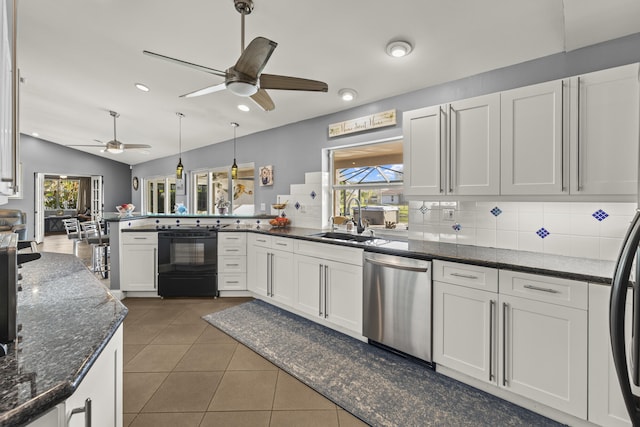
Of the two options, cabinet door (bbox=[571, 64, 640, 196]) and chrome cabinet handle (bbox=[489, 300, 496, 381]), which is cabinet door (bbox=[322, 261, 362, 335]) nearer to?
chrome cabinet handle (bbox=[489, 300, 496, 381])

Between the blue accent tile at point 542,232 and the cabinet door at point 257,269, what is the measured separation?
2663 millimetres

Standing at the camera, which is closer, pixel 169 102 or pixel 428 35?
pixel 428 35

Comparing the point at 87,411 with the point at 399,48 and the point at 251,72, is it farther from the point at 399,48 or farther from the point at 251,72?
the point at 399,48

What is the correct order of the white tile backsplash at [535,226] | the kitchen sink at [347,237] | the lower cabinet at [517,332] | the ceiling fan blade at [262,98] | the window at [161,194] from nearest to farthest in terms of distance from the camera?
1. the lower cabinet at [517,332]
2. the white tile backsplash at [535,226]
3. the ceiling fan blade at [262,98]
4. the kitchen sink at [347,237]
5. the window at [161,194]

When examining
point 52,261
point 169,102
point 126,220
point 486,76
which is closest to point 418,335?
point 486,76

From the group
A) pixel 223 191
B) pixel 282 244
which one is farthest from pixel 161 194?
pixel 282 244

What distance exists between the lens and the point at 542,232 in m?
2.21

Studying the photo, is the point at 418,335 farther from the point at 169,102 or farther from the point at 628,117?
the point at 169,102

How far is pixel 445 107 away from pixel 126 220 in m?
4.01

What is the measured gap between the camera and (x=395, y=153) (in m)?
3.30

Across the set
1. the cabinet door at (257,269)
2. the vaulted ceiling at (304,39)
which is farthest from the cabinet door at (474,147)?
the cabinet door at (257,269)

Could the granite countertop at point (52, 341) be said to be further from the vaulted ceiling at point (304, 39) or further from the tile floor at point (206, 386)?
the vaulted ceiling at point (304, 39)

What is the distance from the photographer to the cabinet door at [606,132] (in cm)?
165

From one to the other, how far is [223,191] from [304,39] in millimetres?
4250
